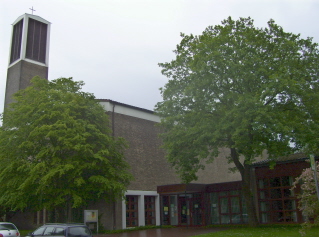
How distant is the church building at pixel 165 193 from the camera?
82.2ft

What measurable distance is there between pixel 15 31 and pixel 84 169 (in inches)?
967

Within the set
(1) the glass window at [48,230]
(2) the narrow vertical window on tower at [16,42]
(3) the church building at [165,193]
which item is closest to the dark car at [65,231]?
(1) the glass window at [48,230]

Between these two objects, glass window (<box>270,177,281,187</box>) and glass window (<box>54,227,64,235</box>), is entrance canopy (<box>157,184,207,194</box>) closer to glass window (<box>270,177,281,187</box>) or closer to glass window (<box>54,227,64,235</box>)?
glass window (<box>270,177,281,187</box>)

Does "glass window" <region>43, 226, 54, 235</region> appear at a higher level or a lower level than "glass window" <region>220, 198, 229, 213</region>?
lower

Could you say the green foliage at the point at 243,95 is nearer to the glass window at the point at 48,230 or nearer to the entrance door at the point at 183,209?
the entrance door at the point at 183,209

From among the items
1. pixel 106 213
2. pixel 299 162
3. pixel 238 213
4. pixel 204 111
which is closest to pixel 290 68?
pixel 204 111

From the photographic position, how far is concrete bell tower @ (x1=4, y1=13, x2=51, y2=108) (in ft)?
122

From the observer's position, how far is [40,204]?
22.7 meters

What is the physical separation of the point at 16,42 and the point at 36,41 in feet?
7.30

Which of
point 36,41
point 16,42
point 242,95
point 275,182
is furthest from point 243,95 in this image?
point 16,42

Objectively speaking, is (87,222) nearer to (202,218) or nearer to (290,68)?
(202,218)

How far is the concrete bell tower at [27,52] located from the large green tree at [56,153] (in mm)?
13354

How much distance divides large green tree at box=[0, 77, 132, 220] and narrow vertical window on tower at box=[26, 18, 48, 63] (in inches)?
605

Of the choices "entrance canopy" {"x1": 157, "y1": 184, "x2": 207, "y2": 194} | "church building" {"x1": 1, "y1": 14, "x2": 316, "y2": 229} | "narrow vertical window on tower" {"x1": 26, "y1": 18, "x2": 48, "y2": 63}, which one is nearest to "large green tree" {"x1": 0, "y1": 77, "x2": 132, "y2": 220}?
"church building" {"x1": 1, "y1": 14, "x2": 316, "y2": 229}
